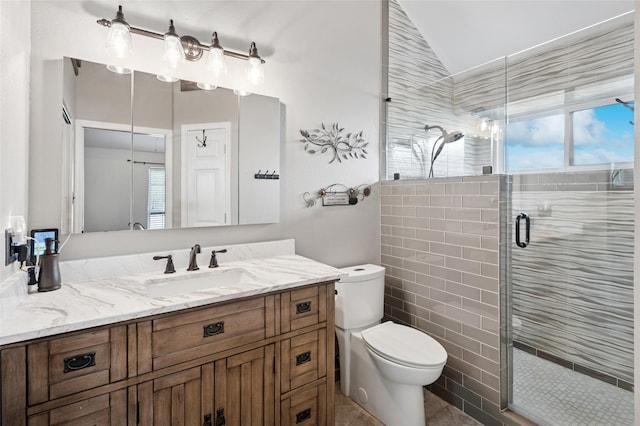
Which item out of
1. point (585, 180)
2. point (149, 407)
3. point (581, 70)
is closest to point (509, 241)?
point (585, 180)

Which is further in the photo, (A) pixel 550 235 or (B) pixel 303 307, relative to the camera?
(A) pixel 550 235

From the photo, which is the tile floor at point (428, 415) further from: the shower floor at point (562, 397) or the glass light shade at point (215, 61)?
the glass light shade at point (215, 61)

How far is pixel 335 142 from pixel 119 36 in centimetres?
141

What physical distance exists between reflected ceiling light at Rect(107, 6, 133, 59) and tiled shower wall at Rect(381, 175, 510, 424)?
76.5 inches

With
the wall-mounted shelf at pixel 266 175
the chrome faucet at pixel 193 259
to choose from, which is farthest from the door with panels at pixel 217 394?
the wall-mounted shelf at pixel 266 175

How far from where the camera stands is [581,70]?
80.1 inches

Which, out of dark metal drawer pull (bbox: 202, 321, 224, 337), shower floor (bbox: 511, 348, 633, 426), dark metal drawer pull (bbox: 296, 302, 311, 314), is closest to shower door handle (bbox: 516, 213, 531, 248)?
shower floor (bbox: 511, 348, 633, 426)

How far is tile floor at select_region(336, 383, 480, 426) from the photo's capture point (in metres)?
1.90

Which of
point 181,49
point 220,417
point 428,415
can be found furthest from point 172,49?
point 428,415

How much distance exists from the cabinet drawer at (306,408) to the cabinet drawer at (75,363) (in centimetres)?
75

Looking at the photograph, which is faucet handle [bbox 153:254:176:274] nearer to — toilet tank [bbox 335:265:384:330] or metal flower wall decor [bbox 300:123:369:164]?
toilet tank [bbox 335:265:384:330]

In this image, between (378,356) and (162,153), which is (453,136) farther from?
(162,153)

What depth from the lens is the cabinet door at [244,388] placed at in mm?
1289

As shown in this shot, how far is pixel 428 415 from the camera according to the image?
198cm
